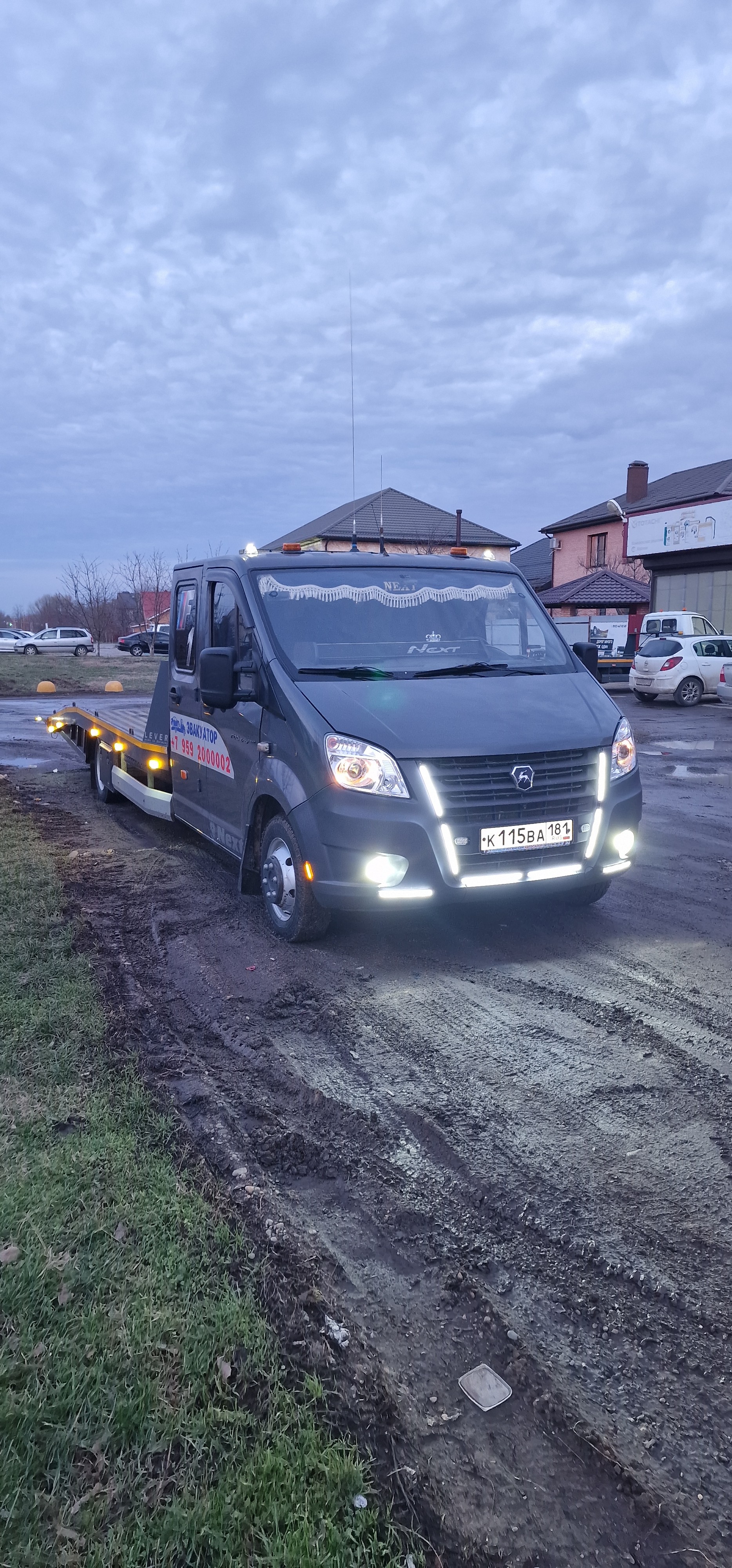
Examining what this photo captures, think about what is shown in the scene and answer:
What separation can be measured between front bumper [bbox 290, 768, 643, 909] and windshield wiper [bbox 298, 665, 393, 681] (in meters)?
0.78

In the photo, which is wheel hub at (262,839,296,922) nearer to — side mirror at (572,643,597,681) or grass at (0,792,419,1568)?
grass at (0,792,419,1568)

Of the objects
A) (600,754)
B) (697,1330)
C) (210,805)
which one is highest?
(600,754)

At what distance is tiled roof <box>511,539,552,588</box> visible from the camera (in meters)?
57.8

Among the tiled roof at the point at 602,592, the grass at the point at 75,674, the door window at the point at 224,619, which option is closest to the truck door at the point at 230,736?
the door window at the point at 224,619

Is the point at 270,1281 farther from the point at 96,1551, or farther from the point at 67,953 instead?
the point at 67,953

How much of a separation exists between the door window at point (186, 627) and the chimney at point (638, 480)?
149 ft

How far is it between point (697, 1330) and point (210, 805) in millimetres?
4450

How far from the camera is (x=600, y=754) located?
4906 mm

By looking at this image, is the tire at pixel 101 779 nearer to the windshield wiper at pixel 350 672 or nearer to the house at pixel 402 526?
the windshield wiper at pixel 350 672

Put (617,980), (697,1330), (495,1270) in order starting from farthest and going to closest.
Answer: (617,980) < (495,1270) < (697,1330)

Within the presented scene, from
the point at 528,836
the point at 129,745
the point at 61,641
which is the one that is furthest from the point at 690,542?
the point at 61,641

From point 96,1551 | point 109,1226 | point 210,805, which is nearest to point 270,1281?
point 109,1226

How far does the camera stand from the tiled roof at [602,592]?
39.2 metres

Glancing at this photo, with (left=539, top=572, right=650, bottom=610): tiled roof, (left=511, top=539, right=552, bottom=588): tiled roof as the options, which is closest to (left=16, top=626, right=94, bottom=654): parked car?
(left=511, top=539, right=552, bottom=588): tiled roof
